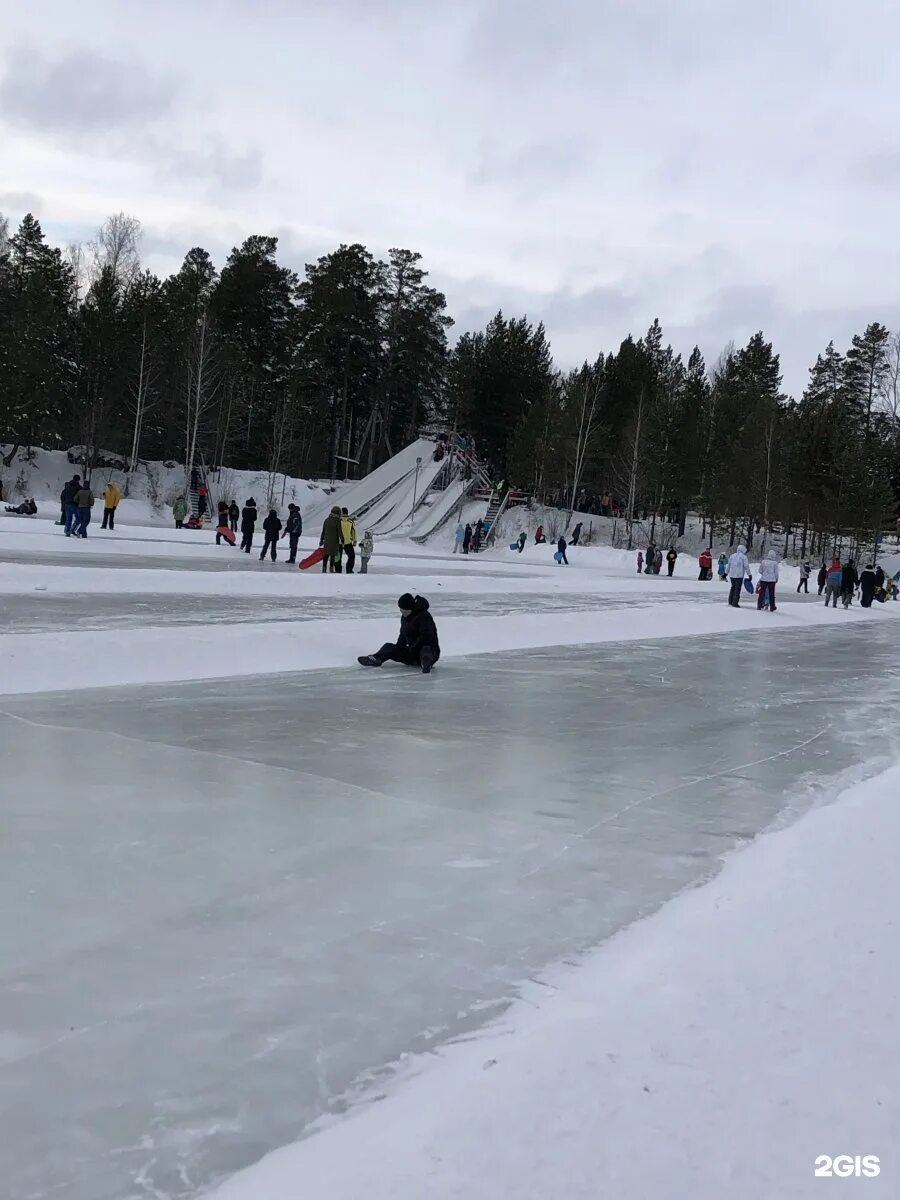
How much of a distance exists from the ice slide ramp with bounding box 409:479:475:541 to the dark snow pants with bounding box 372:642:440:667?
38.1 meters

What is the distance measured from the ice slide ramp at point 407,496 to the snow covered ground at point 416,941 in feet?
136

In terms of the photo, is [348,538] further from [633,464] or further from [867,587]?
[633,464]

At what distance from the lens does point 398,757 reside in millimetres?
7262

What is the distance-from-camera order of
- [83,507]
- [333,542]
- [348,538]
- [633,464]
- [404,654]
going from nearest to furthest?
[404,654] → [333,542] → [348,538] → [83,507] → [633,464]

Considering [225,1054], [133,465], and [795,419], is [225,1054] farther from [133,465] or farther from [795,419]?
[795,419]

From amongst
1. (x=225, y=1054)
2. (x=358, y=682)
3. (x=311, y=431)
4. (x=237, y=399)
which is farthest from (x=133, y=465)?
(x=225, y=1054)

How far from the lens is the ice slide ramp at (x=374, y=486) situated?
2119 inches

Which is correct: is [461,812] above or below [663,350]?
below

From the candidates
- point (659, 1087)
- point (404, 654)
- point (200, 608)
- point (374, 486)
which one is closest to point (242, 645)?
point (404, 654)

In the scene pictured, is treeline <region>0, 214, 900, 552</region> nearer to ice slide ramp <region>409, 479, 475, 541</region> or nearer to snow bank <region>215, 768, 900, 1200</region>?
ice slide ramp <region>409, 479, 475, 541</region>

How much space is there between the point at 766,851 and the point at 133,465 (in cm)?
5252

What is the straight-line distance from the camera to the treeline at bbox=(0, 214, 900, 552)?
5503 cm

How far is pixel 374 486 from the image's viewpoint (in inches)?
2200

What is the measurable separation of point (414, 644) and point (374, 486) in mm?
44510
